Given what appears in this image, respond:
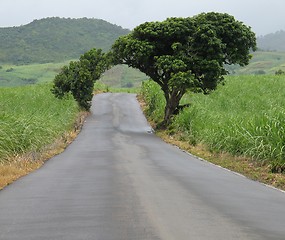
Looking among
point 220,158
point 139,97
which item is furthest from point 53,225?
point 139,97

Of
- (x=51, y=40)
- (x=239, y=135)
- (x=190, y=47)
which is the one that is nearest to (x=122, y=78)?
(x=51, y=40)

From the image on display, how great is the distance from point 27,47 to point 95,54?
424 ft

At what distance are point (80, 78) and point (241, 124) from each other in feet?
65.1

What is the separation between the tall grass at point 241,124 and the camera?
12.1 m

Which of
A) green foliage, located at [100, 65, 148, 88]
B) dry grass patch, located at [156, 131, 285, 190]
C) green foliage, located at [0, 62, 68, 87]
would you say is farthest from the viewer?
green foliage, located at [100, 65, 148, 88]

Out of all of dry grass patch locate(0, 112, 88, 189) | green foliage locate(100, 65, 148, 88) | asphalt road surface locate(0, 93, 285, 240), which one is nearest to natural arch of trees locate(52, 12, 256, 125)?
dry grass patch locate(0, 112, 88, 189)

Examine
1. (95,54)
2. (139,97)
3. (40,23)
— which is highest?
(40,23)

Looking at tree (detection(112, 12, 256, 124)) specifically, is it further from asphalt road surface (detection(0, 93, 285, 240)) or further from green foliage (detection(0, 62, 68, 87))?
green foliage (detection(0, 62, 68, 87))

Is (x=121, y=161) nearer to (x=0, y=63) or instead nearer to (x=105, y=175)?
(x=105, y=175)

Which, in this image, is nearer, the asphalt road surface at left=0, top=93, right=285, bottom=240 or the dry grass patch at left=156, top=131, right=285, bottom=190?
the asphalt road surface at left=0, top=93, right=285, bottom=240

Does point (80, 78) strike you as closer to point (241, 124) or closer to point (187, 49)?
point (187, 49)

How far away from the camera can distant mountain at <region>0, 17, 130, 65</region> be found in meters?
151

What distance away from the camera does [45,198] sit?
7.59m

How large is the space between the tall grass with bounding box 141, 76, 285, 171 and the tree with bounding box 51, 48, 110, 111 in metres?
5.40
